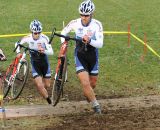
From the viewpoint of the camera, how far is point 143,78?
15.4 metres

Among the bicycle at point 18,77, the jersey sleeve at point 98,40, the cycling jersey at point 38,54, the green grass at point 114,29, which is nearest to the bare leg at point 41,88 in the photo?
the cycling jersey at point 38,54

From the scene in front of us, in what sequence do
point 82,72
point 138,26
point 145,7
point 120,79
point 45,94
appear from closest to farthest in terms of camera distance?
point 82,72 → point 45,94 → point 120,79 → point 138,26 → point 145,7

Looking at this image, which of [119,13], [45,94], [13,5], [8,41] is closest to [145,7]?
[119,13]

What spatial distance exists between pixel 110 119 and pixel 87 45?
182 cm

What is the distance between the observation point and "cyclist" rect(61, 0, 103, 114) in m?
11.2

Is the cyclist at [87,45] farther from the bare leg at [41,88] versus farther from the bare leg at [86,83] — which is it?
the bare leg at [41,88]

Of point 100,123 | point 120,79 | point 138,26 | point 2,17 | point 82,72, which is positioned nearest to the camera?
point 100,123

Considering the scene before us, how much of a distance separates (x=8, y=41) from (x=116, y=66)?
225 inches

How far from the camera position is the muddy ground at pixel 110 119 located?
10.1 metres

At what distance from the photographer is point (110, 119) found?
10680 mm

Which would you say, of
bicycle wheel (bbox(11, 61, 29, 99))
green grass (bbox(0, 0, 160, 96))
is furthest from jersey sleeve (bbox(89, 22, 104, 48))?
green grass (bbox(0, 0, 160, 96))

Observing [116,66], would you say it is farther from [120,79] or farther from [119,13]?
[119,13]

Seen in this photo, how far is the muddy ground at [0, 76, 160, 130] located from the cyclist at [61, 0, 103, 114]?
0.54 m

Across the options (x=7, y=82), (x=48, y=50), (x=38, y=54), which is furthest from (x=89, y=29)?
(x=7, y=82)
